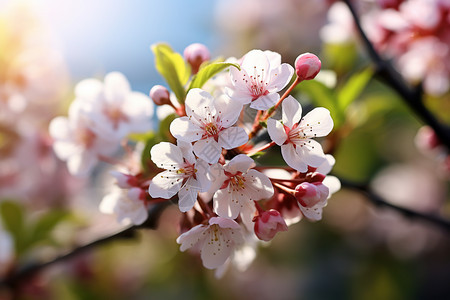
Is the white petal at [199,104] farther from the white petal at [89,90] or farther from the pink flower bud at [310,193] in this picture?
the white petal at [89,90]

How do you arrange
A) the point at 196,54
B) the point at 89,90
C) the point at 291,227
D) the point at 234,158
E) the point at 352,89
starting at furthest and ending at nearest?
the point at 291,227
the point at 352,89
the point at 89,90
the point at 196,54
the point at 234,158

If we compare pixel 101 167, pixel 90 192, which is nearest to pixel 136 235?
pixel 90 192

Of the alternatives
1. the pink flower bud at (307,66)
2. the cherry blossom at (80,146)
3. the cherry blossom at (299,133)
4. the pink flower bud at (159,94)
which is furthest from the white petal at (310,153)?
the cherry blossom at (80,146)

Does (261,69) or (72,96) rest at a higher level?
(261,69)

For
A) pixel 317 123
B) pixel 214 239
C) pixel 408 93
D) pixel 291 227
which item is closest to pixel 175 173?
pixel 214 239

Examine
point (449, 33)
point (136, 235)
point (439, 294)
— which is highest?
point (449, 33)

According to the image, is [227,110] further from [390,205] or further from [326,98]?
[390,205]

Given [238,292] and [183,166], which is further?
[238,292]

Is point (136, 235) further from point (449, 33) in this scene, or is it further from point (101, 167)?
point (101, 167)
